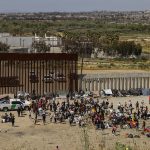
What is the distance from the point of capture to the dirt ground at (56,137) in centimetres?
2670

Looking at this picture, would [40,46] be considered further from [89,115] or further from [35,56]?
[89,115]

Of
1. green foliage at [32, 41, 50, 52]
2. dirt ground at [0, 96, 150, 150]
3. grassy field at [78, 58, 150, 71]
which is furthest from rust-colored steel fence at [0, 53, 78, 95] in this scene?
green foliage at [32, 41, 50, 52]

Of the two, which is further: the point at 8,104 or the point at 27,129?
the point at 8,104

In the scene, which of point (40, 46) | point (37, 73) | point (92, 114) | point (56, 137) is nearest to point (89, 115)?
point (92, 114)

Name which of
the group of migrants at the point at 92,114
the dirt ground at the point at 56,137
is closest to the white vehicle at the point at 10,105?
the group of migrants at the point at 92,114

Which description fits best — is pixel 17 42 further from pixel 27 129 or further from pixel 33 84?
pixel 27 129

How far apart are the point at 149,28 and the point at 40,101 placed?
14312 cm

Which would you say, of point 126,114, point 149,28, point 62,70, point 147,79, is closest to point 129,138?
point 126,114

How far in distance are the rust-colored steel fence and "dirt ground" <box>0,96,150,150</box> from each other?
33.7 feet

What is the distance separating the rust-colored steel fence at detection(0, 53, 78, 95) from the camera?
43219mm

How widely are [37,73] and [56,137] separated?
1687 centimetres

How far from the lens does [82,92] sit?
1672 inches

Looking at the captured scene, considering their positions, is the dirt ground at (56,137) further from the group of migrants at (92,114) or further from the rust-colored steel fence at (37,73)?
the rust-colored steel fence at (37,73)

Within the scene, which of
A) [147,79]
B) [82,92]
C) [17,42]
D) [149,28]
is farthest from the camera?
[149,28]
